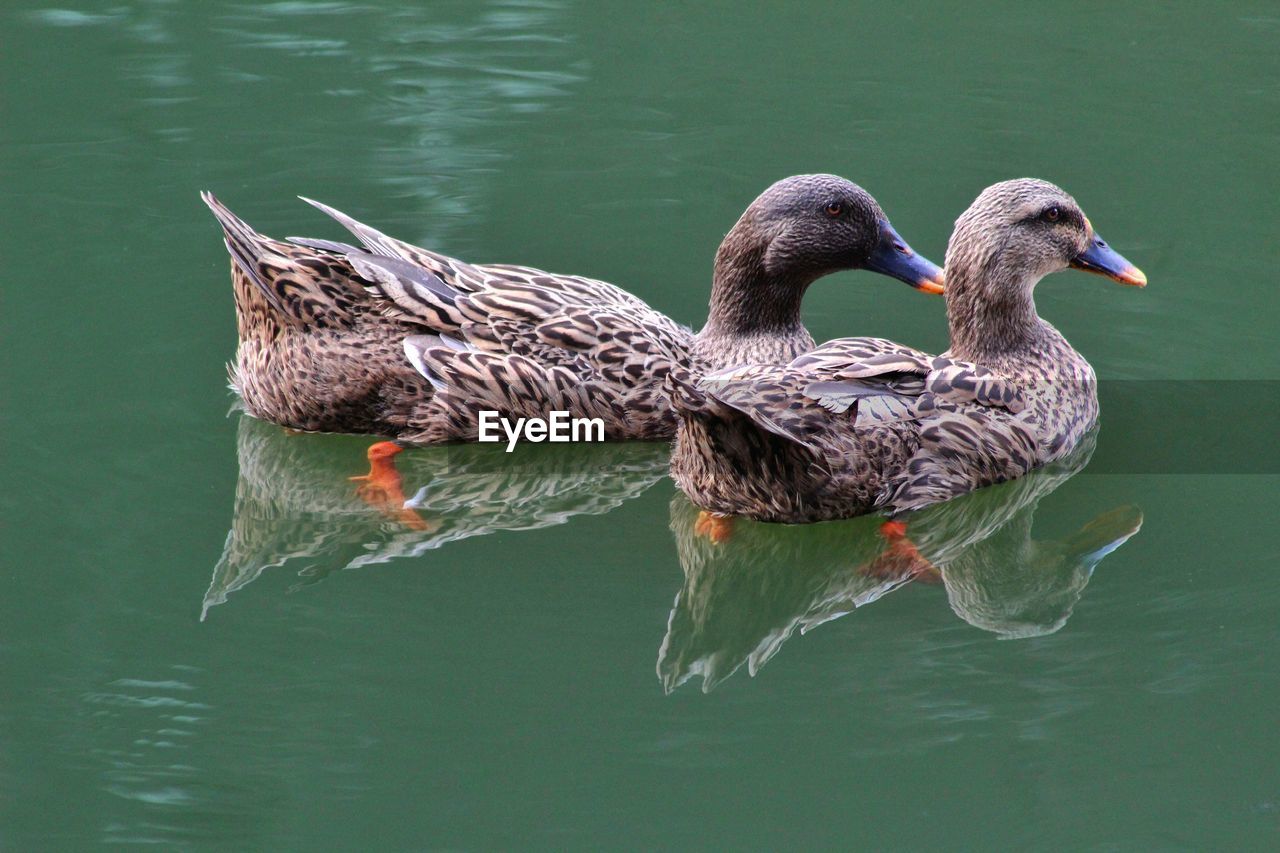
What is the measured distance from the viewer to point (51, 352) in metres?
7.93

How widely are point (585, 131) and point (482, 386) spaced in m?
3.98

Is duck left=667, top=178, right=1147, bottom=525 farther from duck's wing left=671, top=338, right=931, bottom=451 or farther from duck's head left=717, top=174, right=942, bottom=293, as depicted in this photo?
duck's head left=717, top=174, right=942, bottom=293

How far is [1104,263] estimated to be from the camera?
7.52m

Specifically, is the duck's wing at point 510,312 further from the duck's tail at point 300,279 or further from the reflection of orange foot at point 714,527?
the reflection of orange foot at point 714,527

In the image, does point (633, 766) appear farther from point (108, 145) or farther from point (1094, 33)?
point (1094, 33)

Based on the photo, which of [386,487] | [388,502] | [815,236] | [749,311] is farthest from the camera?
[749,311]

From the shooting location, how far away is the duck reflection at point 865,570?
6.06 meters

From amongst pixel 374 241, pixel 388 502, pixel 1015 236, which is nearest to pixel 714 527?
pixel 388 502

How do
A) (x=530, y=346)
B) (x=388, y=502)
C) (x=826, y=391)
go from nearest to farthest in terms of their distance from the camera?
(x=826, y=391)
(x=388, y=502)
(x=530, y=346)

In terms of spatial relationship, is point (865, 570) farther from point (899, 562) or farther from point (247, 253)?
point (247, 253)

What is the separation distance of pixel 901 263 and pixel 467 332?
1.97 metres

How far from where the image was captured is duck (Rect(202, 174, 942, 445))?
7.15m

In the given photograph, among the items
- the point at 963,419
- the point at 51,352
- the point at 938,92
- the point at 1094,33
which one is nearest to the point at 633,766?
the point at 963,419

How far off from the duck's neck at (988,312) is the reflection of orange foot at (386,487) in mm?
2433
